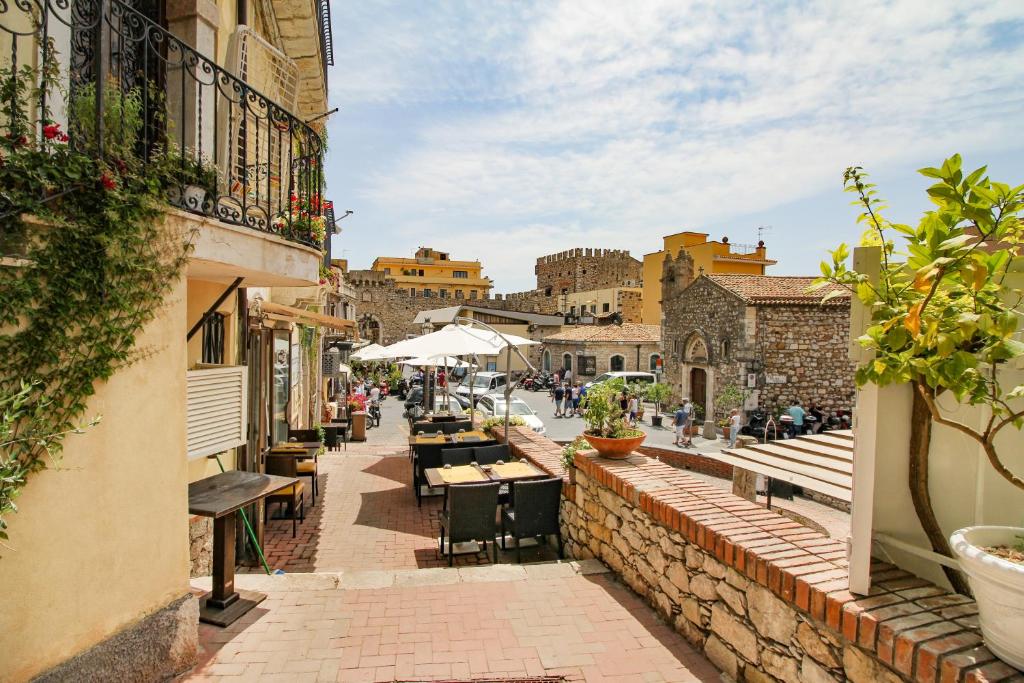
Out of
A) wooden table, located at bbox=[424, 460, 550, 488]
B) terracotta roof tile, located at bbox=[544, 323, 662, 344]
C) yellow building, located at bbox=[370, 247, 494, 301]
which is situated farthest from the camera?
yellow building, located at bbox=[370, 247, 494, 301]

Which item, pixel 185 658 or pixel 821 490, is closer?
pixel 185 658

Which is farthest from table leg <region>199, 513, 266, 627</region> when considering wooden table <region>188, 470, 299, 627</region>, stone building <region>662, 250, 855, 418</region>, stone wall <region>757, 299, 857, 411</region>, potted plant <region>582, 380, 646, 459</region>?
stone wall <region>757, 299, 857, 411</region>

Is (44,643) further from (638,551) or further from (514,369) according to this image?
(514,369)

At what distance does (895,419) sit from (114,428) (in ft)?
11.9

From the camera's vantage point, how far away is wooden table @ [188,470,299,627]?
350 cm

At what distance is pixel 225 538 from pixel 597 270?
43684 millimetres

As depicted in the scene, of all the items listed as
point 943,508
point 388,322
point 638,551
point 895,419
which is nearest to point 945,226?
point 895,419

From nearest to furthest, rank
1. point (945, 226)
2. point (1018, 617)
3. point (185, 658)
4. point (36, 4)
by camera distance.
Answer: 1. point (1018, 617)
2. point (945, 226)
3. point (36, 4)
4. point (185, 658)

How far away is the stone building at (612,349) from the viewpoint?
31125 mm

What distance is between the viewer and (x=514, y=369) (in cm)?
3347

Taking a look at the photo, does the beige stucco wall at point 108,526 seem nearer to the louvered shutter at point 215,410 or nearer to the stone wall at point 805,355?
the louvered shutter at point 215,410

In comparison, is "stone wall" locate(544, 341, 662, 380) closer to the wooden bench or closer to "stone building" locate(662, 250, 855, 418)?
"stone building" locate(662, 250, 855, 418)

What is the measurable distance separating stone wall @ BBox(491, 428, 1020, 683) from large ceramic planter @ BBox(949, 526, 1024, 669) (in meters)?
0.07

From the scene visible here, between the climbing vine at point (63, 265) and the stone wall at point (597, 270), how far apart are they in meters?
42.7
